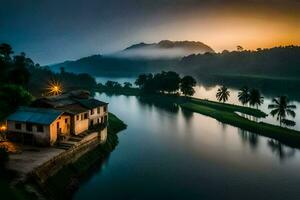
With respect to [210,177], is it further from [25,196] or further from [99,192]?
[25,196]

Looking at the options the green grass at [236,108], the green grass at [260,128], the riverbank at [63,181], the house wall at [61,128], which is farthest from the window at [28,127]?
the green grass at [236,108]

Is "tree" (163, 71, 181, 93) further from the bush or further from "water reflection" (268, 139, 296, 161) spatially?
the bush

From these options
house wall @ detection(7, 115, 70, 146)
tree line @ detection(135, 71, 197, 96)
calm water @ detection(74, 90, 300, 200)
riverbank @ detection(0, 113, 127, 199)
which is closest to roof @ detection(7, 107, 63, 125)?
house wall @ detection(7, 115, 70, 146)

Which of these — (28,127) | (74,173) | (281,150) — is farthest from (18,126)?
(281,150)

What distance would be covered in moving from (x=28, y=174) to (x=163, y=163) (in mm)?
28148

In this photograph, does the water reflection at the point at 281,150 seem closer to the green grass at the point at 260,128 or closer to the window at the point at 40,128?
the green grass at the point at 260,128

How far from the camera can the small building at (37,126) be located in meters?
58.0

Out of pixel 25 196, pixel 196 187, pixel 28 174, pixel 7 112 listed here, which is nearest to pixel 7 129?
pixel 7 112

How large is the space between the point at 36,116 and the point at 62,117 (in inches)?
189

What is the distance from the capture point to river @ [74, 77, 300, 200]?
52.7 metres

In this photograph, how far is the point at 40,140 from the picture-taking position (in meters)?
58.4

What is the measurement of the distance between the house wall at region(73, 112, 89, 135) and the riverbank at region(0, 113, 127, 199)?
16.4ft

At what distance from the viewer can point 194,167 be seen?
64.2 metres

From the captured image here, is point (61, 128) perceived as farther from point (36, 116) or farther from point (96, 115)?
point (96, 115)
